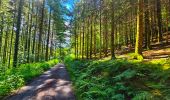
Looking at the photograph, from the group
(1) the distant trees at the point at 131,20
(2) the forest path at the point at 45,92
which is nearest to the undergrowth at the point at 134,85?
(2) the forest path at the point at 45,92

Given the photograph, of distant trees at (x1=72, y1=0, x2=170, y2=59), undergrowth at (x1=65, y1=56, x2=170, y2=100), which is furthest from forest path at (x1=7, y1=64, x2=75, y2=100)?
distant trees at (x1=72, y1=0, x2=170, y2=59)

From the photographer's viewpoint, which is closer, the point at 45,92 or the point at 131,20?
the point at 45,92

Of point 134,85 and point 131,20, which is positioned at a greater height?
point 131,20

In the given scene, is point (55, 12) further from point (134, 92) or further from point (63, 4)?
point (134, 92)

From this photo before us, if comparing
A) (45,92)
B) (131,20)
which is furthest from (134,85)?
(131,20)

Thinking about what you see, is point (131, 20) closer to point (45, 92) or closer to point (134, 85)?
point (45, 92)

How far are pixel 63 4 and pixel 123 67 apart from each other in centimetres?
4264

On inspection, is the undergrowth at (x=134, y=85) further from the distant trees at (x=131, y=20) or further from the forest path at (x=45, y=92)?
the distant trees at (x=131, y=20)

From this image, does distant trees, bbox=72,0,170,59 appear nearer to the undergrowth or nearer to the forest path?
the undergrowth

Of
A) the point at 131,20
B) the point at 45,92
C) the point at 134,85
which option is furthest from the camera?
the point at 131,20

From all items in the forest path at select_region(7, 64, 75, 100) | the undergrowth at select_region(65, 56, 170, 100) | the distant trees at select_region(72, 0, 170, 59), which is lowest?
the forest path at select_region(7, 64, 75, 100)

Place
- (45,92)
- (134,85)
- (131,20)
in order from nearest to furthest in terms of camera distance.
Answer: (134,85)
(45,92)
(131,20)

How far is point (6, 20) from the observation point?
1703 inches

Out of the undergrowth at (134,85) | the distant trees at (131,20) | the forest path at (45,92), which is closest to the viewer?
the undergrowth at (134,85)
